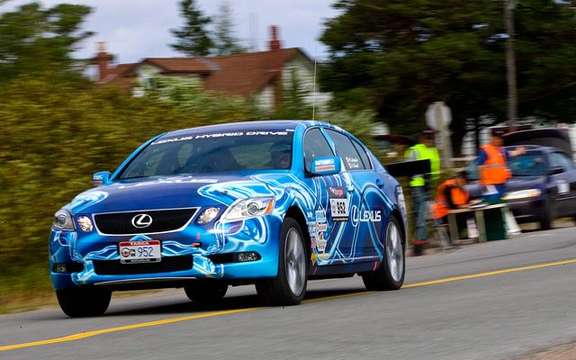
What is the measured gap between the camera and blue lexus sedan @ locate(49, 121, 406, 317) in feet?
35.0

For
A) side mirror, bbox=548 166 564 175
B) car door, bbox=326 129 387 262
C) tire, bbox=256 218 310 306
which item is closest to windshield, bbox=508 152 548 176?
side mirror, bbox=548 166 564 175

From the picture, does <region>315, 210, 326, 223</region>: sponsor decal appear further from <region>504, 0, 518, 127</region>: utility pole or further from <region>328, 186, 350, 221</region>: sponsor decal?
<region>504, 0, 518, 127</region>: utility pole

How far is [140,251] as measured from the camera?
10672 millimetres

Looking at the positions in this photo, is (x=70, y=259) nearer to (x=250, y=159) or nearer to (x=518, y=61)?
(x=250, y=159)

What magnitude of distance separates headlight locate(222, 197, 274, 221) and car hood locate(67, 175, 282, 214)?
54mm

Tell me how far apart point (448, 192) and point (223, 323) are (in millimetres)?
14337

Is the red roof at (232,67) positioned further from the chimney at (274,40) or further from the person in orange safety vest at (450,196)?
the person in orange safety vest at (450,196)

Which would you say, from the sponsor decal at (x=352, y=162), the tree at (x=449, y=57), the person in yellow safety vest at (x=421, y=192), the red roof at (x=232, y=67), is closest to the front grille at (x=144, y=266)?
the sponsor decal at (x=352, y=162)

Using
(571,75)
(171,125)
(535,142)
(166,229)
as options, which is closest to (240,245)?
(166,229)

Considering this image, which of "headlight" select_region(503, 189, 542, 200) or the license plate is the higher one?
the license plate

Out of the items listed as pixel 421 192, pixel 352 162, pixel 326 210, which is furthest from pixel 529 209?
pixel 326 210

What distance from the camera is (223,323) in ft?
32.5

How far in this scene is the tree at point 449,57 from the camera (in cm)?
5175

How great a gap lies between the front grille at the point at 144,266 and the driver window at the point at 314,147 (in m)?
1.70
